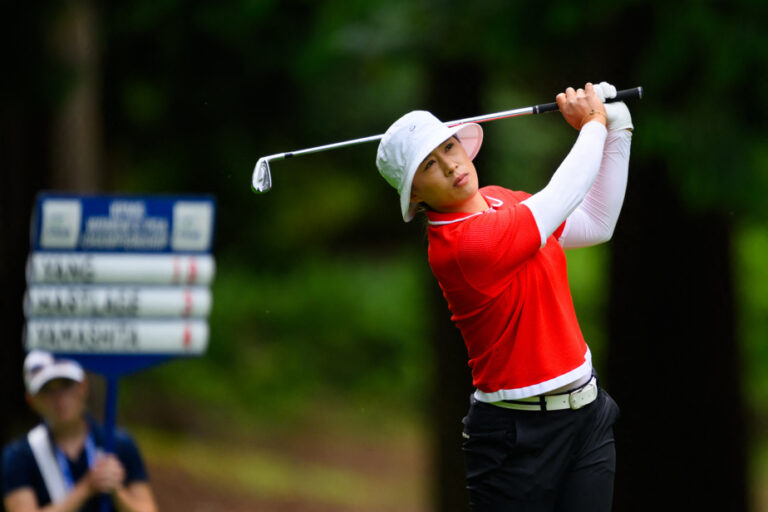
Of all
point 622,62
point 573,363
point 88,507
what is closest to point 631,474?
point 622,62

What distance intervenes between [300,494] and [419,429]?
3.51m

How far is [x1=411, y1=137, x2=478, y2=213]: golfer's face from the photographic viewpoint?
2869 millimetres

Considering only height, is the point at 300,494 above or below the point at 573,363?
below

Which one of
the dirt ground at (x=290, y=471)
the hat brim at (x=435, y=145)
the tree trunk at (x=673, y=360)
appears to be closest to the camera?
the hat brim at (x=435, y=145)

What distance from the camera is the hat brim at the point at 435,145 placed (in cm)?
284

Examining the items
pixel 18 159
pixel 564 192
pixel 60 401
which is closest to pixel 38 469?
pixel 60 401

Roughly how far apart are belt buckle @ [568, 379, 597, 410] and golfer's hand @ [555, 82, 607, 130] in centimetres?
68

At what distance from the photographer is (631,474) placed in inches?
289

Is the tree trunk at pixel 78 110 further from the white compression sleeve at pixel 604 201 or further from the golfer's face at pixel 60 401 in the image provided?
the white compression sleeve at pixel 604 201

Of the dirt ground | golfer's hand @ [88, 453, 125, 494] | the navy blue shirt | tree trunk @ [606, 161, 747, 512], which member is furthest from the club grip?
the dirt ground

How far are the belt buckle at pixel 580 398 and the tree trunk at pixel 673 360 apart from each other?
4440 millimetres

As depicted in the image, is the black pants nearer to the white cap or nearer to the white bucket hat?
the white bucket hat

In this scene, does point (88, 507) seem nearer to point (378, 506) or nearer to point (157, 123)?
point (157, 123)

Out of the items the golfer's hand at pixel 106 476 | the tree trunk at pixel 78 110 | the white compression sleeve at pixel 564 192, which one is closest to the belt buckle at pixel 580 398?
the white compression sleeve at pixel 564 192
